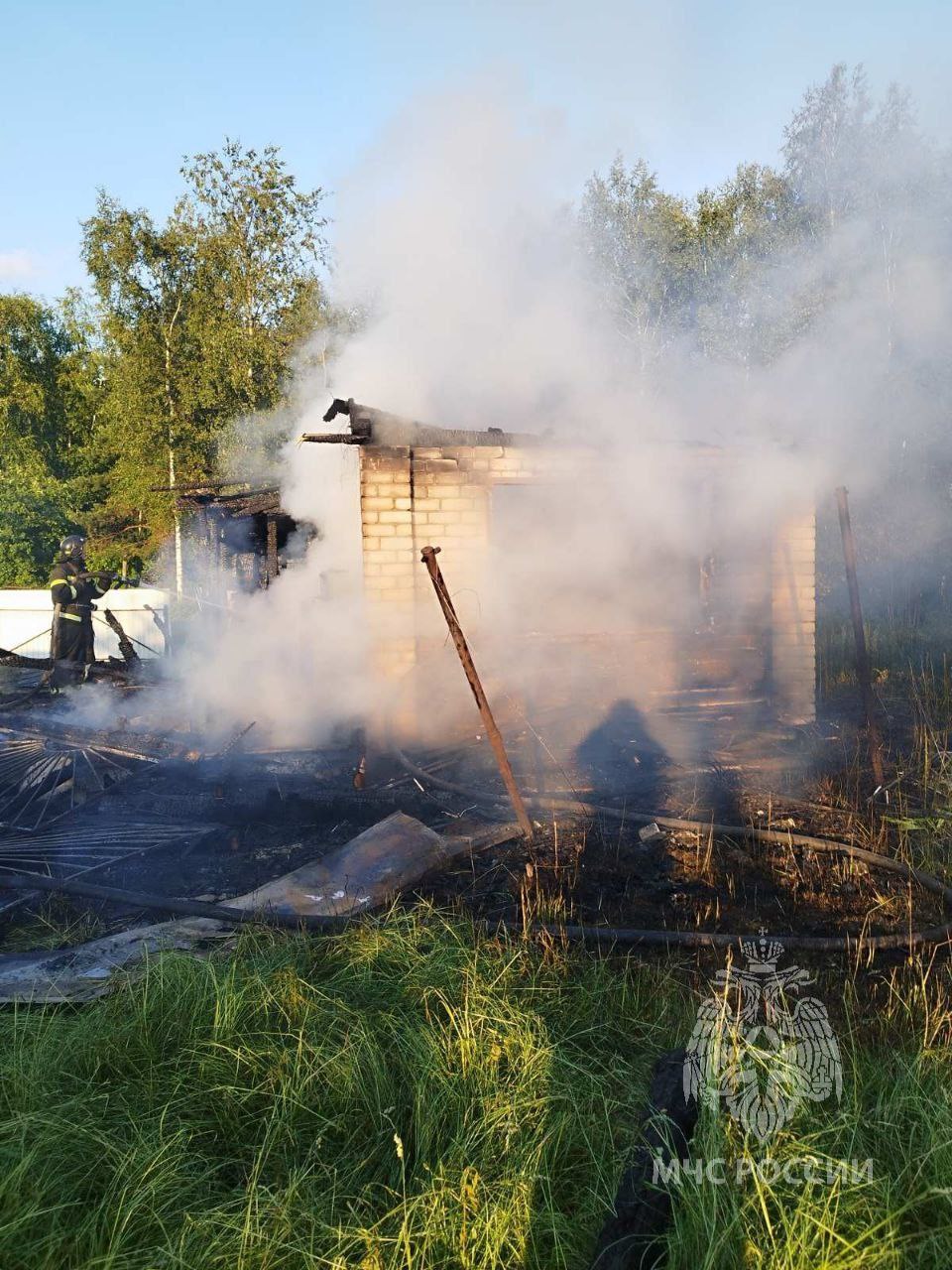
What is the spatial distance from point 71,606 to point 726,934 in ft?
34.6

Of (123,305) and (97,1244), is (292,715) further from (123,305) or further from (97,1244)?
(123,305)

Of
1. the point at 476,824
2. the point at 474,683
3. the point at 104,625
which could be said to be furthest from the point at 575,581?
the point at 104,625

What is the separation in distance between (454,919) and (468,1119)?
5.35ft

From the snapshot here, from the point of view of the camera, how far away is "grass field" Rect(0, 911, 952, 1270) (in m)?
2.21

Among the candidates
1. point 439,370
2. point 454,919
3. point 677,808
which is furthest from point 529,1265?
point 439,370

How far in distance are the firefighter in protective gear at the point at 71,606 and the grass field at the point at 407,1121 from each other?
31.2ft

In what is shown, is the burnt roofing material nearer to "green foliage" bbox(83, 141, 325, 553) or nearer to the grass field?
the grass field

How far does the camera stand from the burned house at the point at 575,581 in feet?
27.1

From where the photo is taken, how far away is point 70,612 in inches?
466

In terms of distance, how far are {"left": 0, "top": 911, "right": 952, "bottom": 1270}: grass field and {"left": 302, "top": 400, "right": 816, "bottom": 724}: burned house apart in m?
5.03

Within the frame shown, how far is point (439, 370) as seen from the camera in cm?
1278

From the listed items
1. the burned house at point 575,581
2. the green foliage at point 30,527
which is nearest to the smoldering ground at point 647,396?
the burned house at point 575,581

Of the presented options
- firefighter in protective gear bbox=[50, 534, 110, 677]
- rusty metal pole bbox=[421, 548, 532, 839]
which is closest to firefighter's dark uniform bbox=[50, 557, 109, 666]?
firefighter in protective gear bbox=[50, 534, 110, 677]

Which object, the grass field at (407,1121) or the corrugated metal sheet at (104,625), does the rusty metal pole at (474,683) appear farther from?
the corrugated metal sheet at (104,625)
